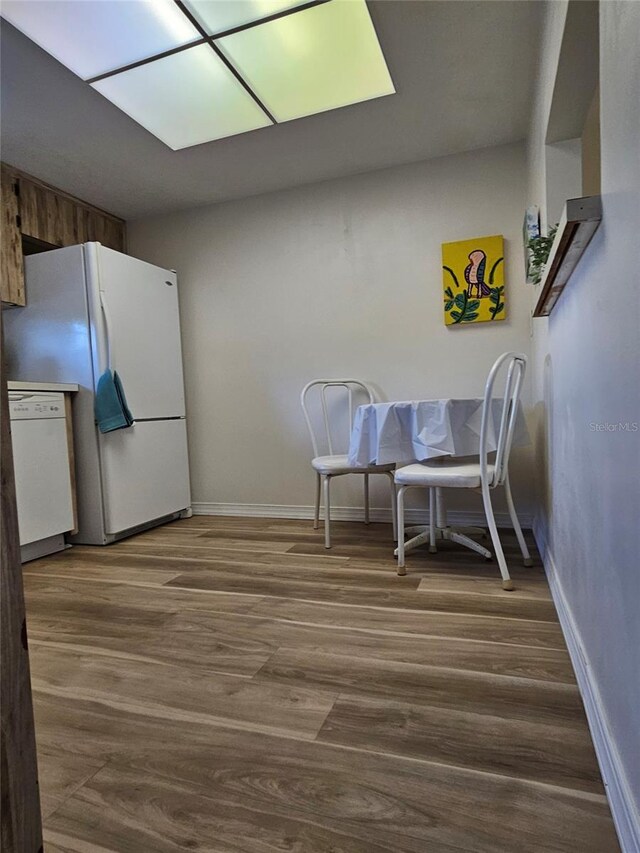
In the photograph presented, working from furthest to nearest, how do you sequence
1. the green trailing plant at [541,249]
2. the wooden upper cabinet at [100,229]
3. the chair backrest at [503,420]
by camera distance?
the wooden upper cabinet at [100,229] → the chair backrest at [503,420] → the green trailing plant at [541,249]

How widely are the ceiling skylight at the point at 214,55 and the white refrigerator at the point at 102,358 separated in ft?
2.79

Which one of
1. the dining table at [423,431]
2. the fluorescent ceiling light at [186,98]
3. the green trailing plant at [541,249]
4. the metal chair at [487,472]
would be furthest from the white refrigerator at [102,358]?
the green trailing plant at [541,249]

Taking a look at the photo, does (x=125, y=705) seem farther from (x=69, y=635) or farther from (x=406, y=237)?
(x=406, y=237)

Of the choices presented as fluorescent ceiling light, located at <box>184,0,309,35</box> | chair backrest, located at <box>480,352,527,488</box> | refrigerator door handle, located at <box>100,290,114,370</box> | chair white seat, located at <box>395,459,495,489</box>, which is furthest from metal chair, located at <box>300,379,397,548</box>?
fluorescent ceiling light, located at <box>184,0,309,35</box>

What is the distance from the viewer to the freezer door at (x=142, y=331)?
2.67 metres

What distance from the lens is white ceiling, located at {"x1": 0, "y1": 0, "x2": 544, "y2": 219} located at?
1775 millimetres

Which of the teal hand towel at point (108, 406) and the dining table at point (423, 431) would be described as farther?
the teal hand towel at point (108, 406)

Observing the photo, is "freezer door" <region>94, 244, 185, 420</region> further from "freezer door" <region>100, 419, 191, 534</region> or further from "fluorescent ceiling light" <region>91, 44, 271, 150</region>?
"fluorescent ceiling light" <region>91, 44, 271, 150</region>

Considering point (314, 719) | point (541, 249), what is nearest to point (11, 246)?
point (541, 249)

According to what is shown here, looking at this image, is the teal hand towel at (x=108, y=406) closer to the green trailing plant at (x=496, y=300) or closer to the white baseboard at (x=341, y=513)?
the white baseboard at (x=341, y=513)

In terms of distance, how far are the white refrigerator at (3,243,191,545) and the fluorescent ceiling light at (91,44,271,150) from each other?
2.47 ft

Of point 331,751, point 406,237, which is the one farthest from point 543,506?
point 406,237

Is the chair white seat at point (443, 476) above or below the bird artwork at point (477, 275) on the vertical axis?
below

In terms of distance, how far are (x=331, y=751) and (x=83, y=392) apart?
2.35 meters
